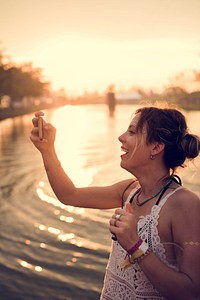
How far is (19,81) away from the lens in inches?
3361

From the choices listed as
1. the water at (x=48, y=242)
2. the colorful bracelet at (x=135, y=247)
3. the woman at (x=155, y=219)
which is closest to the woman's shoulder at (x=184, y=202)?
the woman at (x=155, y=219)

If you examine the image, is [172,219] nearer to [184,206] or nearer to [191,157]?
[184,206]

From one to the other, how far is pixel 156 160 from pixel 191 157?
0.17m

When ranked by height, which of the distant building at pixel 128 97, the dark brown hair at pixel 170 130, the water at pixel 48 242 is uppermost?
the dark brown hair at pixel 170 130

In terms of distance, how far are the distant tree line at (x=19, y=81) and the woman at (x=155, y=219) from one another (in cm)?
6144

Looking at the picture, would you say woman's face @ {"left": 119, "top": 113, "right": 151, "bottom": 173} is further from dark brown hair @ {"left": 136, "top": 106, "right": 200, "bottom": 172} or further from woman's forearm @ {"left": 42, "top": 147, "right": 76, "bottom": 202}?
woman's forearm @ {"left": 42, "top": 147, "right": 76, "bottom": 202}

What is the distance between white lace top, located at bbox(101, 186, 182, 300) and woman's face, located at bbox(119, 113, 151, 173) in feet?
0.82

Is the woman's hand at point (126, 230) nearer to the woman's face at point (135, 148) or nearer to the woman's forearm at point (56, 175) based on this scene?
the woman's face at point (135, 148)

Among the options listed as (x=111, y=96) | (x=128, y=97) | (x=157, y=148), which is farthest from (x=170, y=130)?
(x=128, y=97)

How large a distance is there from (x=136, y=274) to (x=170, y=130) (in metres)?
0.71

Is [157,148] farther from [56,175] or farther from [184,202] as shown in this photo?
[56,175]

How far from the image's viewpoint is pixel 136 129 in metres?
2.08

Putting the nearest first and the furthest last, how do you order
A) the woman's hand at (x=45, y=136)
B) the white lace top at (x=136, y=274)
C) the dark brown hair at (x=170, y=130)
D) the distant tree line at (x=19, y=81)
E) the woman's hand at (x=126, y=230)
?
the woman's hand at (x=126, y=230), the white lace top at (x=136, y=274), the dark brown hair at (x=170, y=130), the woman's hand at (x=45, y=136), the distant tree line at (x=19, y=81)

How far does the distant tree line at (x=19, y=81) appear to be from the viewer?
63281mm
